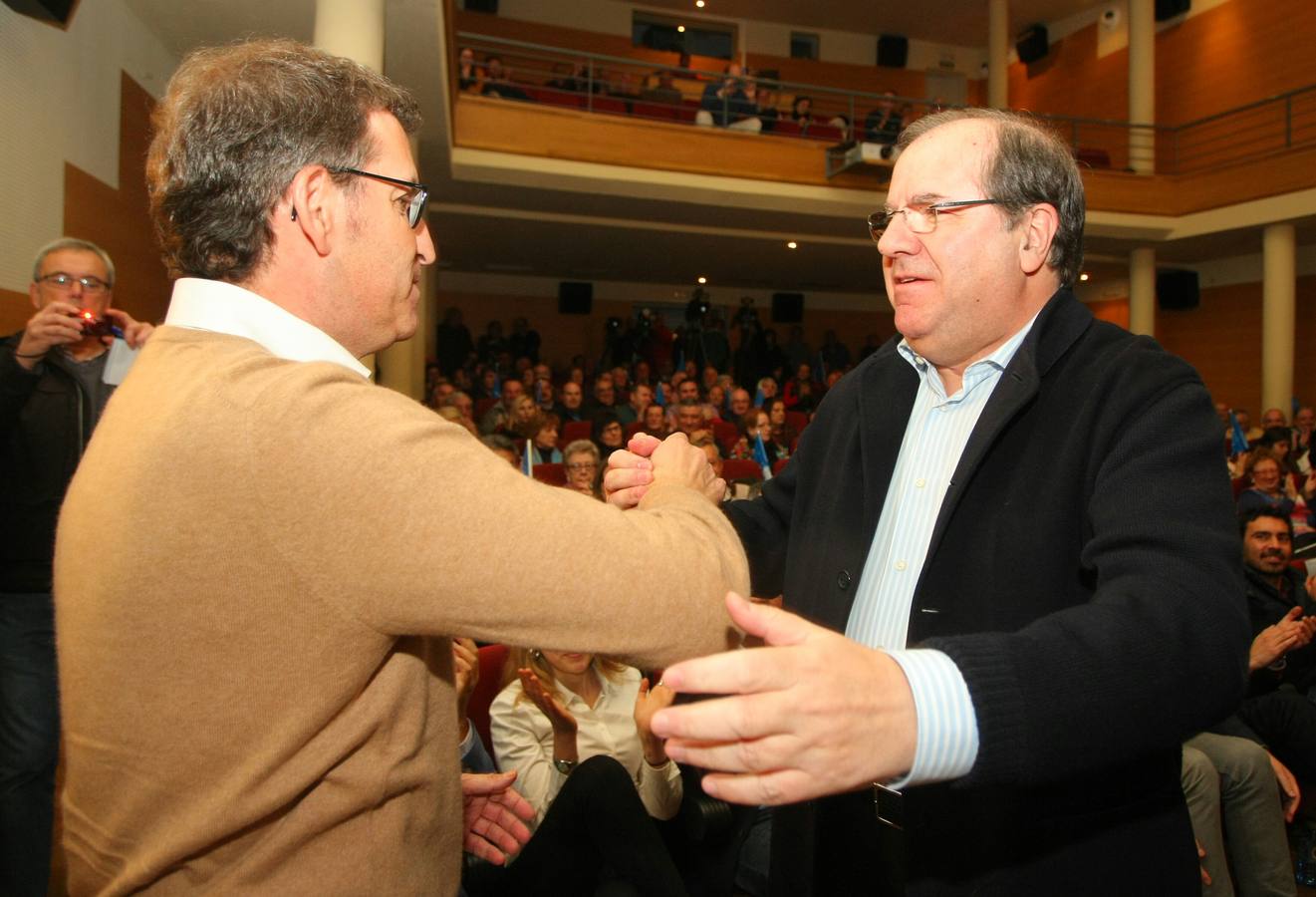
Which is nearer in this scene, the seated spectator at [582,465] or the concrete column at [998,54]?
the seated spectator at [582,465]

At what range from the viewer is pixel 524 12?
14.4 m

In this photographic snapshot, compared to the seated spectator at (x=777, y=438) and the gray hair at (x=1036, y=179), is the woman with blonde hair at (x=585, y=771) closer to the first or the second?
the gray hair at (x=1036, y=179)

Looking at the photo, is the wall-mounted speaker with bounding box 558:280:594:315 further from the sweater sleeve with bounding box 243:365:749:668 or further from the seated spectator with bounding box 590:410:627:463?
the sweater sleeve with bounding box 243:365:749:668

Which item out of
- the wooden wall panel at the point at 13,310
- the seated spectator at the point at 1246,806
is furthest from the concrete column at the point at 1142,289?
the wooden wall panel at the point at 13,310

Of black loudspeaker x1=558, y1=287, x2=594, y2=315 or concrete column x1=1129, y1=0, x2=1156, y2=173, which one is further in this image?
black loudspeaker x1=558, y1=287, x2=594, y2=315

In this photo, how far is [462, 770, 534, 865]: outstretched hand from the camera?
4.51ft

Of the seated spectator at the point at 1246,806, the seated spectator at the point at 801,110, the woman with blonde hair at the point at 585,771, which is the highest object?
the seated spectator at the point at 801,110

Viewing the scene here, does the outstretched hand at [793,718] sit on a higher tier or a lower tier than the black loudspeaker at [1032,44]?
lower

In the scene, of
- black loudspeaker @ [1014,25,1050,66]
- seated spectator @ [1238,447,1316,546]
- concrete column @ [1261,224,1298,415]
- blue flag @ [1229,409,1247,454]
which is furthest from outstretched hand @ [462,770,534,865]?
black loudspeaker @ [1014,25,1050,66]

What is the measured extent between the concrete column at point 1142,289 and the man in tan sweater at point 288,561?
40.3 feet

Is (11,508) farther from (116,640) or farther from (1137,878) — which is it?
(1137,878)

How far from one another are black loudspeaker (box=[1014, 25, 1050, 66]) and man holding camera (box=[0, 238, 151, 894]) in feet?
52.3

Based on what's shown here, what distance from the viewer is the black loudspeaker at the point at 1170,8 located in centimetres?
1262

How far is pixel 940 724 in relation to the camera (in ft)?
2.30
